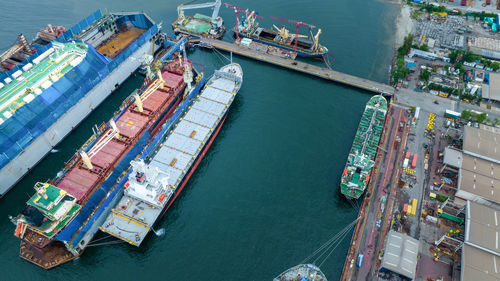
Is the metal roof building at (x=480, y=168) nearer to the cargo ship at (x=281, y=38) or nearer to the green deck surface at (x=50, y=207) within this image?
the cargo ship at (x=281, y=38)

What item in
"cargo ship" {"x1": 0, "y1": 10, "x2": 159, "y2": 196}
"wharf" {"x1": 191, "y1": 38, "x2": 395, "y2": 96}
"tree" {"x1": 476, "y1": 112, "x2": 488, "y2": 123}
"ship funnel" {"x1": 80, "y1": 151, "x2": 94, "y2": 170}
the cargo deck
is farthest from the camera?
"wharf" {"x1": 191, "y1": 38, "x2": 395, "y2": 96}

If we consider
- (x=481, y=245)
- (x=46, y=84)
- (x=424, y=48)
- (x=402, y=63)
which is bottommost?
(x=46, y=84)

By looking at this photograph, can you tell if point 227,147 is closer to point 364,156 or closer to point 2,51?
point 364,156

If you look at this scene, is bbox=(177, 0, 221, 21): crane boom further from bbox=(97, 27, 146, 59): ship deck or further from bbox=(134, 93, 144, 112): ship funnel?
bbox=(134, 93, 144, 112): ship funnel

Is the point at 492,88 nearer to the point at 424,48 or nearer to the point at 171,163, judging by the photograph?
the point at 424,48

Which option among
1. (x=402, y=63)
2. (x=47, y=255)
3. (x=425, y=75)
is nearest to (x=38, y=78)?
(x=47, y=255)

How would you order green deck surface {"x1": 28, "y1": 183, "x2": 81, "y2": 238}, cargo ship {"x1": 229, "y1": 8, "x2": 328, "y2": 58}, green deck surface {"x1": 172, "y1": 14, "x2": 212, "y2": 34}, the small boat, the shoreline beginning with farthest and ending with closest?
the shoreline, green deck surface {"x1": 172, "y1": 14, "x2": 212, "y2": 34}, cargo ship {"x1": 229, "y1": 8, "x2": 328, "y2": 58}, green deck surface {"x1": 28, "y1": 183, "x2": 81, "y2": 238}, the small boat

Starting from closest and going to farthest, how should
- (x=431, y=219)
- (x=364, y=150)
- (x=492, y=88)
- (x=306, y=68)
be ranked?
(x=431, y=219), (x=364, y=150), (x=492, y=88), (x=306, y=68)

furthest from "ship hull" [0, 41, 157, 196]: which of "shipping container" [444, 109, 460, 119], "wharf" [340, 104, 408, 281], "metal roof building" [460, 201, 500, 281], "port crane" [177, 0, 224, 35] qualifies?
"metal roof building" [460, 201, 500, 281]
